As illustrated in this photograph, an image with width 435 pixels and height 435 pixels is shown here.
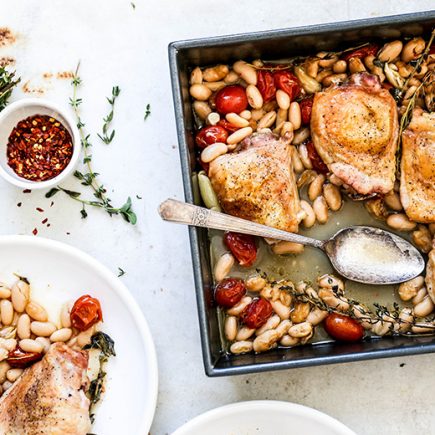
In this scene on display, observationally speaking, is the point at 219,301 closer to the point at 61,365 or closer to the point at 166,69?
the point at 61,365

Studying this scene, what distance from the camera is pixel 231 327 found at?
7.61 ft

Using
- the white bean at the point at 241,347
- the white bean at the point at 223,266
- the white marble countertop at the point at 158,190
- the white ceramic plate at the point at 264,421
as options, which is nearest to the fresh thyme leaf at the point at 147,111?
the white marble countertop at the point at 158,190

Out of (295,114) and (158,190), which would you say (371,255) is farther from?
(158,190)

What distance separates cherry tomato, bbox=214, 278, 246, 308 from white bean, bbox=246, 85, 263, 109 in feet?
1.77

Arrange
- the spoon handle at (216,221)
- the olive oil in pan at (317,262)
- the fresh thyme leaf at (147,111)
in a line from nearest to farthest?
1. the spoon handle at (216,221)
2. the olive oil in pan at (317,262)
3. the fresh thyme leaf at (147,111)

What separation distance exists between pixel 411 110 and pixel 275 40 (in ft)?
1.52

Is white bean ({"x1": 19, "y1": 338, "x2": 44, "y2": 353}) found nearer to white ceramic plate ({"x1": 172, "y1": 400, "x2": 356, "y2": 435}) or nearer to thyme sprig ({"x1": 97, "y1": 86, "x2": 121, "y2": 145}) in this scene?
white ceramic plate ({"x1": 172, "y1": 400, "x2": 356, "y2": 435})

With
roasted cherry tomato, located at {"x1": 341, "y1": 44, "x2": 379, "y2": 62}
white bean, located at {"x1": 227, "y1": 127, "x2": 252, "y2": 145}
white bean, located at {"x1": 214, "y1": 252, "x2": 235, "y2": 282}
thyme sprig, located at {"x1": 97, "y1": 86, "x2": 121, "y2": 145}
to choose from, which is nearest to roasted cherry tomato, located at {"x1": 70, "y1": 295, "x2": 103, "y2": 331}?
white bean, located at {"x1": 214, "y1": 252, "x2": 235, "y2": 282}

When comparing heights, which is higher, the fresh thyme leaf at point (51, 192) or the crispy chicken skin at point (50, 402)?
the fresh thyme leaf at point (51, 192)

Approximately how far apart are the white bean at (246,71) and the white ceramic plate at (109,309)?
0.73 m

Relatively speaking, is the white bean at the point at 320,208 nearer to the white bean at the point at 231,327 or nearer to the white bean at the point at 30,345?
the white bean at the point at 231,327

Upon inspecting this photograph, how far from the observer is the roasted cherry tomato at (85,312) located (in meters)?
2.34

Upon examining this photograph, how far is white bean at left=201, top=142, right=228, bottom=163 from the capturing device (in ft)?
7.50

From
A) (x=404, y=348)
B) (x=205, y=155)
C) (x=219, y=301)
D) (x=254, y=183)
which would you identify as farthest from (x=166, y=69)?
(x=404, y=348)
